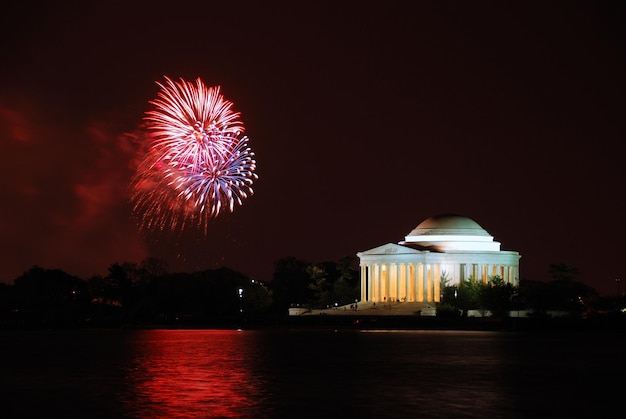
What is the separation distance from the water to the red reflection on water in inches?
2.6

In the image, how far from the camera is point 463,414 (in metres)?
53.3

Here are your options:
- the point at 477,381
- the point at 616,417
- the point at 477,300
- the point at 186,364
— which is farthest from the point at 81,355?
the point at 477,300

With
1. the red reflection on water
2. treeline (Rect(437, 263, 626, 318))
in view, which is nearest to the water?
the red reflection on water

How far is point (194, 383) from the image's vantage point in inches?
2628

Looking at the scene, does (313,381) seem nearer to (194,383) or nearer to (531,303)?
(194,383)

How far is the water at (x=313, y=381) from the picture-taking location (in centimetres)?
5494

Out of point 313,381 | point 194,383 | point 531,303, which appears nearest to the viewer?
point 194,383

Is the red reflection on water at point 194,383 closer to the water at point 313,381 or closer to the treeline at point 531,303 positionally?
the water at point 313,381

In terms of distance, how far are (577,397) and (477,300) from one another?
134 metres

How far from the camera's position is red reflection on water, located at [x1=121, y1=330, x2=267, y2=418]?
179 feet

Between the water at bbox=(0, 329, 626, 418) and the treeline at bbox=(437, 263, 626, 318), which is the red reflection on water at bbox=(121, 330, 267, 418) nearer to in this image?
the water at bbox=(0, 329, 626, 418)

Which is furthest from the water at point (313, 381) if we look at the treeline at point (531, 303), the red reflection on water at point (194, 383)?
the treeline at point (531, 303)

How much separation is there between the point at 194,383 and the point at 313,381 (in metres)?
6.64

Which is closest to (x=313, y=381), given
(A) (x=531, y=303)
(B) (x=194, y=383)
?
(B) (x=194, y=383)
